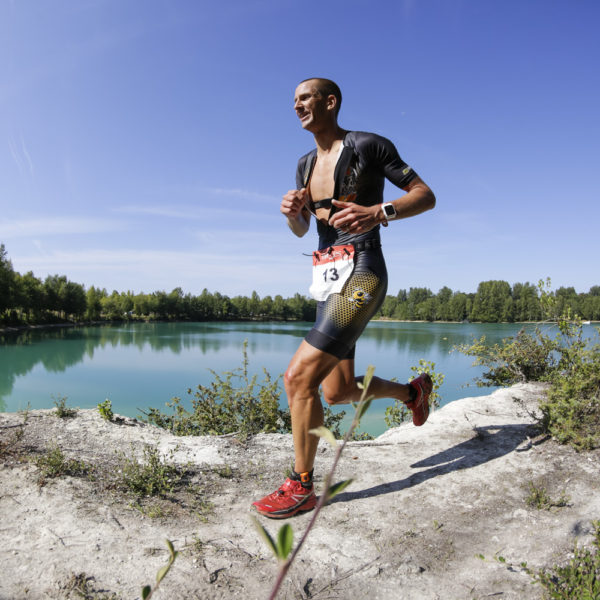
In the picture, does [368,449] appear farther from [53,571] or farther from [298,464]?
[53,571]

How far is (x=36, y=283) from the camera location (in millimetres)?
59594

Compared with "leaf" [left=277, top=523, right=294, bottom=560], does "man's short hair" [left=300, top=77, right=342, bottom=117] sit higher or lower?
higher

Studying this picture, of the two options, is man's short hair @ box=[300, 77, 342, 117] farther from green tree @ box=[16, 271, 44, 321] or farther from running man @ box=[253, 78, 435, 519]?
green tree @ box=[16, 271, 44, 321]

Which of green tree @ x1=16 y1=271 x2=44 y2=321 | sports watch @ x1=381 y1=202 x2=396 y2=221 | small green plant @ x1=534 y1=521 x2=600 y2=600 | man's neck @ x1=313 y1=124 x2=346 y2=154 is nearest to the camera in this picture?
small green plant @ x1=534 y1=521 x2=600 y2=600

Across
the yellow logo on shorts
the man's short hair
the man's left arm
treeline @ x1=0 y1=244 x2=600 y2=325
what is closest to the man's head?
the man's short hair

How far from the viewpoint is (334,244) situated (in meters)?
2.99

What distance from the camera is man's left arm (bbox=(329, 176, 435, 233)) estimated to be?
2.47 meters

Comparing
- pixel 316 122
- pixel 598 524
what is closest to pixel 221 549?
pixel 598 524

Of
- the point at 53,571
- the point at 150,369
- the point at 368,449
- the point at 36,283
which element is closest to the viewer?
the point at 53,571

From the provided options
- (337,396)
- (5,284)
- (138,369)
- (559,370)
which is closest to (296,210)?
(337,396)

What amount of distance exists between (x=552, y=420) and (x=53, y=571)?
358cm

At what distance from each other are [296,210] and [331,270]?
0.52m

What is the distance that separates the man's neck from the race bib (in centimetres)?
76

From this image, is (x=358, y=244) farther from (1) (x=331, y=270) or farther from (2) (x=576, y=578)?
(2) (x=576, y=578)
